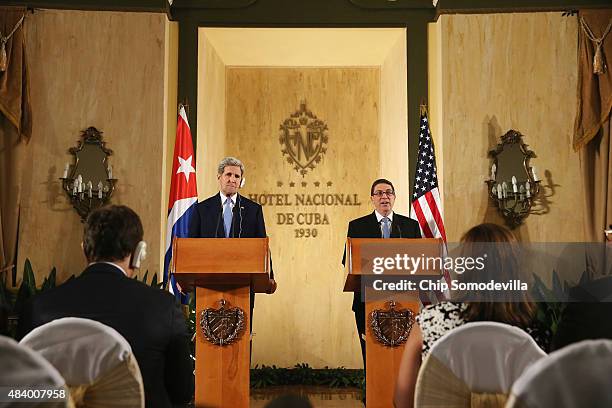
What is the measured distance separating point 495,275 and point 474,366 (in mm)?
454

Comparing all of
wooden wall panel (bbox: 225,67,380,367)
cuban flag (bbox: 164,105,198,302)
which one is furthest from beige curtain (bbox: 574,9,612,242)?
cuban flag (bbox: 164,105,198,302)

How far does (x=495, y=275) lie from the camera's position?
2.45 metres

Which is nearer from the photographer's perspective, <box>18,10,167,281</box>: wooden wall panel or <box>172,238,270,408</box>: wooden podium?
<box>172,238,270,408</box>: wooden podium

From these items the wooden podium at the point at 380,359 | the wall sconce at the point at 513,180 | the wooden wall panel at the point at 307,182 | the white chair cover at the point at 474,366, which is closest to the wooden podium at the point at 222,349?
the wooden podium at the point at 380,359

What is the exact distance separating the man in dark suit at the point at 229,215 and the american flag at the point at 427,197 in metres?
1.42

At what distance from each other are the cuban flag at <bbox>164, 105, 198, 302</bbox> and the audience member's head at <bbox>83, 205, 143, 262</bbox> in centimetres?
319

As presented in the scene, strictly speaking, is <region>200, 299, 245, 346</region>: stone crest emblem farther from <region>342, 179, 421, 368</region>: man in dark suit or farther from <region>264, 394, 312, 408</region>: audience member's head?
<region>264, 394, 312, 408</region>: audience member's head

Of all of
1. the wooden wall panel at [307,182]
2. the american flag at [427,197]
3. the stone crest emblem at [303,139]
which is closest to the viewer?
the american flag at [427,197]

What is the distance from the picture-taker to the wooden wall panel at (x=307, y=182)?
8156mm

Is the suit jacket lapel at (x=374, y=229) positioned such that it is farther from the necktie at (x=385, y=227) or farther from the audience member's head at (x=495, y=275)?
the audience member's head at (x=495, y=275)

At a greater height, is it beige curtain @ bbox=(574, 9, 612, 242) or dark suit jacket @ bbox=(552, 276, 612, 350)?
beige curtain @ bbox=(574, 9, 612, 242)

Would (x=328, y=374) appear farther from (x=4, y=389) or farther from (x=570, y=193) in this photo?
(x=4, y=389)

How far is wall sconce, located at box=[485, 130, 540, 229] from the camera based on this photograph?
22.5 feet

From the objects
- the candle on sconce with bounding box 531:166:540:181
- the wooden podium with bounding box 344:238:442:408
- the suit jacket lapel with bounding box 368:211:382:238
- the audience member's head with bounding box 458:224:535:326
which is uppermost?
the candle on sconce with bounding box 531:166:540:181
